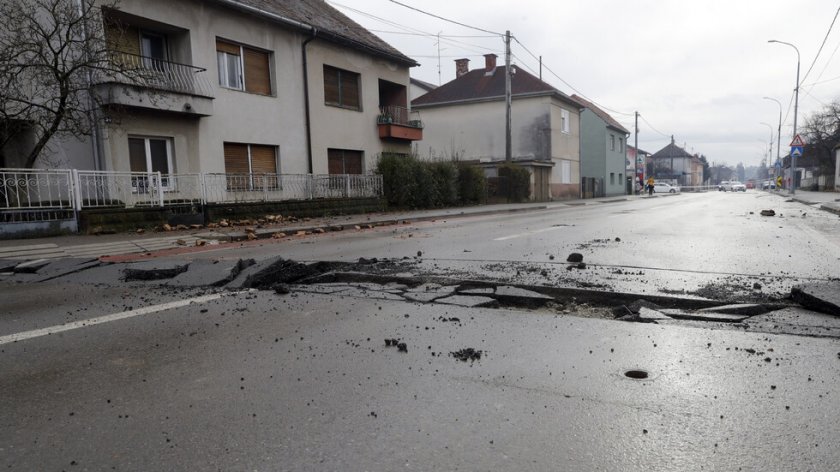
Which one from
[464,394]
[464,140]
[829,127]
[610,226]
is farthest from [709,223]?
[829,127]

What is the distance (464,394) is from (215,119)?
16.4 meters

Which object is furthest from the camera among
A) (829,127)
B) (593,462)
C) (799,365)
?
(829,127)

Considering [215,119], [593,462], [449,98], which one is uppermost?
[449,98]

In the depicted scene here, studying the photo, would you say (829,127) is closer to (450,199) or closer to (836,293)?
(450,199)

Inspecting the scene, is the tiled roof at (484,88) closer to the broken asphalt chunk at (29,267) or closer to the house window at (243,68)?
the house window at (243,68)

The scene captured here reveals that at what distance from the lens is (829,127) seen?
52406mm

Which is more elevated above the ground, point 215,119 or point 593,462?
point 215,119

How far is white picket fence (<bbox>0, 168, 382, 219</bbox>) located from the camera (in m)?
11.7

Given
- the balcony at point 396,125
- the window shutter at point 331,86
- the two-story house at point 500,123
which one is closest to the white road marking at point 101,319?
the window shutter at point 331,86

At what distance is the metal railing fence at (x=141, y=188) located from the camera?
11.7 meters

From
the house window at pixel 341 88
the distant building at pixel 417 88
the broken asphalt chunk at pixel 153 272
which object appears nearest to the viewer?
the broken asphalt chunk at pixel 153 272

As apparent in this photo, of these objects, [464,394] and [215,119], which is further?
[215,119]

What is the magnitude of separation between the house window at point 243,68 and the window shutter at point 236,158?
1.98 meters

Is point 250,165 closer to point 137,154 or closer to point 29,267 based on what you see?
point 137,154
